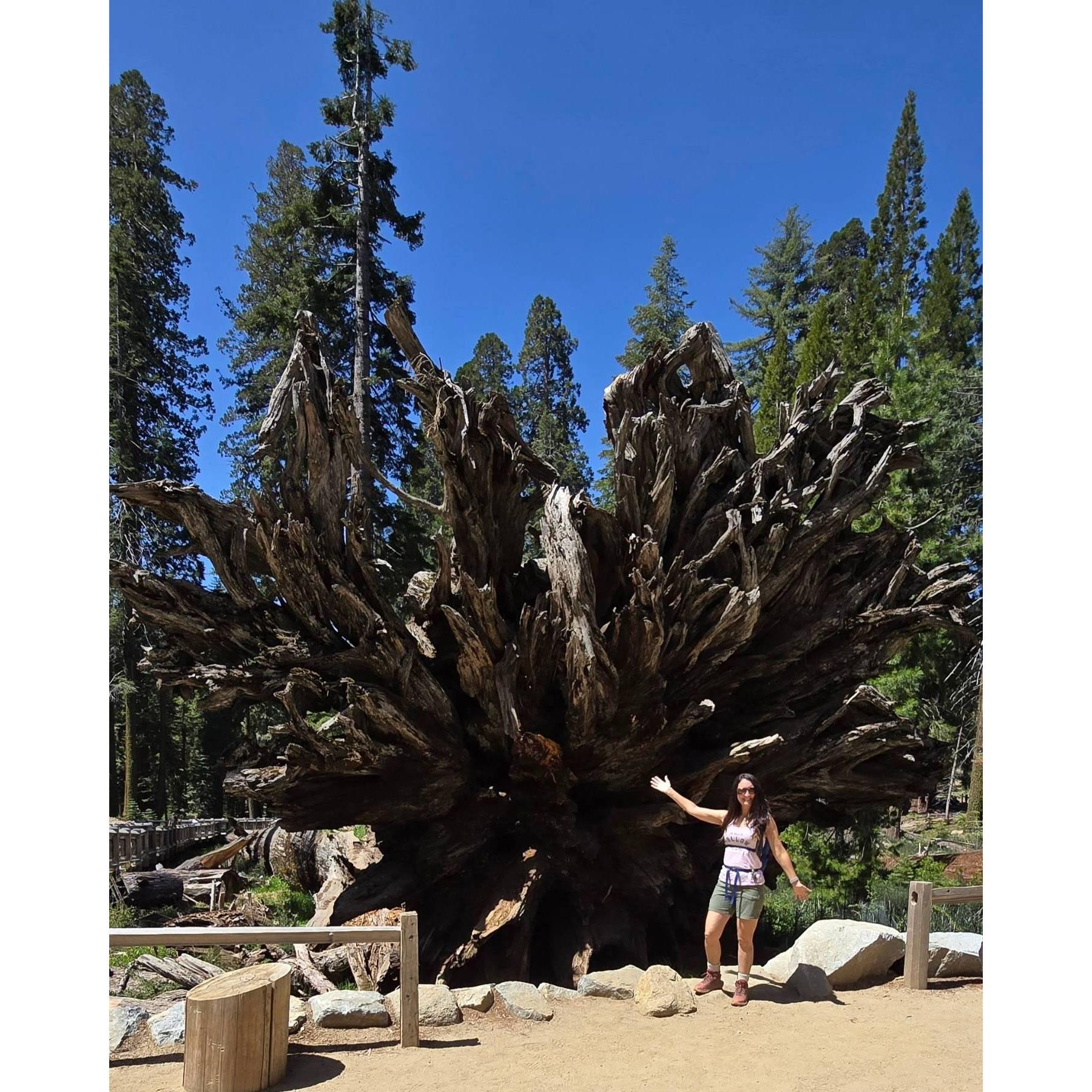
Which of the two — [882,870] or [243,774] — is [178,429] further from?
[882,870]

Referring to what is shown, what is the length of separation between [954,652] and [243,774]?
1609 cm

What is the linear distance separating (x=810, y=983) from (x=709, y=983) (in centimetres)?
83

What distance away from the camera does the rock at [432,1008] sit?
521 cm

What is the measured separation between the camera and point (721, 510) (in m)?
8.94

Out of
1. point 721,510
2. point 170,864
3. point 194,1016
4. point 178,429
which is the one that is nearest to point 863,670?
point 721,510

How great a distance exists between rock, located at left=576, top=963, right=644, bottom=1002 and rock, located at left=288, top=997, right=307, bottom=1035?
211cm

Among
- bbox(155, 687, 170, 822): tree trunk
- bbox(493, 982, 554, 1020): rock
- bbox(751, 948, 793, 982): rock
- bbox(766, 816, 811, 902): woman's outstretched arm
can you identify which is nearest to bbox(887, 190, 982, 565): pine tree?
bbox(751, 948, 793, 982): rock

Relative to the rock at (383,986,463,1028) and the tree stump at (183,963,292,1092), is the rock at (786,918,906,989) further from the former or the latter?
the tree stump at (183,963,292,1092)

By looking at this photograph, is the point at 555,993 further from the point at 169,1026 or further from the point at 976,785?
the point at 976,785

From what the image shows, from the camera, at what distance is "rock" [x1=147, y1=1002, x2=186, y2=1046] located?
4777mm

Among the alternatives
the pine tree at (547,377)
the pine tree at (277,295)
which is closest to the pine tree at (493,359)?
the pine tree at (547,377)

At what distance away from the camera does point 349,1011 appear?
16.8ft

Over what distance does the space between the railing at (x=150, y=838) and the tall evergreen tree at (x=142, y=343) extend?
1.56 m

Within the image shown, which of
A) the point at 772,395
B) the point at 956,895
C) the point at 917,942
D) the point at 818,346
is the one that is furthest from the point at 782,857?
the point at 818,346
